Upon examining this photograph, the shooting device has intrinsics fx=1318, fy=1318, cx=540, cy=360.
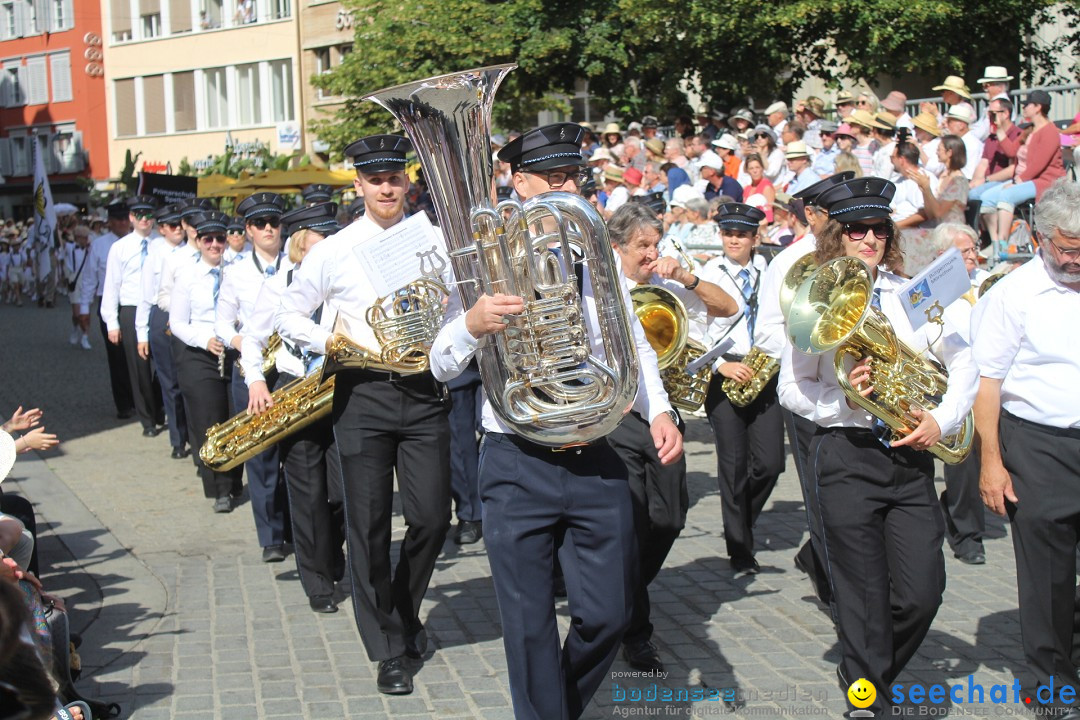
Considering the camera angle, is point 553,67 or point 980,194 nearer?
point 980,194

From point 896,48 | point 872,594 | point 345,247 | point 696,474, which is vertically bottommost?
point 696,474

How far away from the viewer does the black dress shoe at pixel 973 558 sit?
7.34m

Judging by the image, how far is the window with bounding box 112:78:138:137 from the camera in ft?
171

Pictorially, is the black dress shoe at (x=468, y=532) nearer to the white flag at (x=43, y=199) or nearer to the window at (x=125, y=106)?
the white flag at (x=43, y=199)

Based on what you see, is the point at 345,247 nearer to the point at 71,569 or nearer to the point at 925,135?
the point at 71,569

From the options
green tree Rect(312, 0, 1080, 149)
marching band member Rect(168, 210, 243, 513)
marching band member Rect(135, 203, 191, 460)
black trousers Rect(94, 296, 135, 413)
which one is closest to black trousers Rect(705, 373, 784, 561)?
marching band member Rect(168, 210, 243, 513)

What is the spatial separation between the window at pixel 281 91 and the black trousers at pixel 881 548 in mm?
42726

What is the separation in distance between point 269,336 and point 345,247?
170cm

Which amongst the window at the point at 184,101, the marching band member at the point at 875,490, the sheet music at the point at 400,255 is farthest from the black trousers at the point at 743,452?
the window at the point at 184,101

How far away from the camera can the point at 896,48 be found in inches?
799

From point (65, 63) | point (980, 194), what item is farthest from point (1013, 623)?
point (65, 63)

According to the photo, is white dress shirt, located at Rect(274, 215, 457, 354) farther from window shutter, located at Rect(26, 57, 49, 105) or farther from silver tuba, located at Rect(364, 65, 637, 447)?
window shutter, located at Rect(26, 57, 49, 105)

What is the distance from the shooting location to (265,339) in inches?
276

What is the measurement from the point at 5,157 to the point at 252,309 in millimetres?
57447
